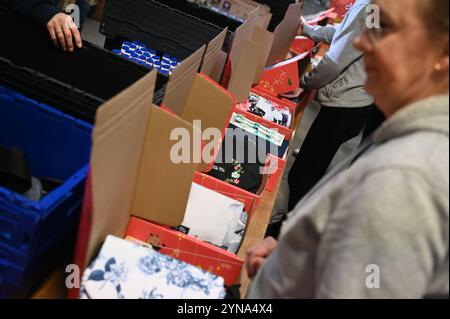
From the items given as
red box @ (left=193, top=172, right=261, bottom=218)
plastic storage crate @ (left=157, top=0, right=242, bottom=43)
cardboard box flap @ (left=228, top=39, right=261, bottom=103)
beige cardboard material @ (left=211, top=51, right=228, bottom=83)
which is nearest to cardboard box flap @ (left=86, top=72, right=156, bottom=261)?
red box @ (left=193, top=172, right=261, bottom=218)

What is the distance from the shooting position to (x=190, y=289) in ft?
3.21

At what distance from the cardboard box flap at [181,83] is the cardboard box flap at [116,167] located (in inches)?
8.6

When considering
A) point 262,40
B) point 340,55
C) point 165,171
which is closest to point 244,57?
point 262,40

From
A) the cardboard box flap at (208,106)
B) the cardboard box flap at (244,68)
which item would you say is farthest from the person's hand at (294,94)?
the cardboard box flap at (208,106)

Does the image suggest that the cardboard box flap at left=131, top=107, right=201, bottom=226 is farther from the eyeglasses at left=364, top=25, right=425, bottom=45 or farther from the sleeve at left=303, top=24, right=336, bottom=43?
the sleeve at left=303, top=24, right=336, bottom=43

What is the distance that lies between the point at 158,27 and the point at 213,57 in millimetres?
516

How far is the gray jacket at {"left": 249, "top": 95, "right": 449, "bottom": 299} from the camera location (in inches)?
24.8

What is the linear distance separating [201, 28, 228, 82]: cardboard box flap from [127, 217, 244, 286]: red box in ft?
2.17

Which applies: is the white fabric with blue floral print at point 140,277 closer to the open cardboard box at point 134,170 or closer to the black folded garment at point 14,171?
the open cardboard box at point 134,170

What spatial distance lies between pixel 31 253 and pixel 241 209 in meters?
0.67

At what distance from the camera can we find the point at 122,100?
870 mm

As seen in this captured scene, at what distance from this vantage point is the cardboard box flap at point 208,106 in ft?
5.07

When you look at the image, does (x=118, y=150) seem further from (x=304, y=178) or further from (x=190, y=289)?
(x=304, y=178)
